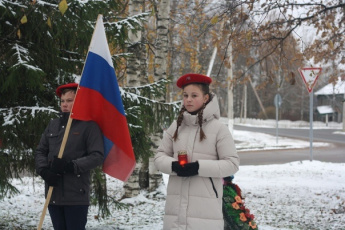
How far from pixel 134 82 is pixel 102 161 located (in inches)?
195

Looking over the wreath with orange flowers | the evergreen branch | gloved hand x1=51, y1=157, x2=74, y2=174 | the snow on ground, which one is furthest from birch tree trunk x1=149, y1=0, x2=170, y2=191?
gloved hand x1=51, y1=157, x2=74, y2=174

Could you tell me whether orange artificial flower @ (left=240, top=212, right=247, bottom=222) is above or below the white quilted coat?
below

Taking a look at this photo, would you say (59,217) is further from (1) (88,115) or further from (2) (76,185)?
(1) (88,115)

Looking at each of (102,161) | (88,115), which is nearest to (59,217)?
(102,161)

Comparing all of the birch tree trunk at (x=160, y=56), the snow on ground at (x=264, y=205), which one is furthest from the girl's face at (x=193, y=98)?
the birch tree trunk at (x=160, y=56)

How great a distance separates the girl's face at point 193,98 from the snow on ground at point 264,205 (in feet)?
10.5

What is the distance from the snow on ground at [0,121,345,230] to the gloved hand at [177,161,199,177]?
323cm

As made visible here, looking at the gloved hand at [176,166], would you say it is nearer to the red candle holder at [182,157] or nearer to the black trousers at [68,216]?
the red candle holder at [182,157]

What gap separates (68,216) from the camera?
3.28m

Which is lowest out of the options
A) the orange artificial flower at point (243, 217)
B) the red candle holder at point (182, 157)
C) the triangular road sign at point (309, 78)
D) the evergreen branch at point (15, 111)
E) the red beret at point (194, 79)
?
the orange artificial flower at point (243, 217)

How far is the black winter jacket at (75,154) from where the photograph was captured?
3.22m

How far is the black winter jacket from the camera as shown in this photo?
322 cm

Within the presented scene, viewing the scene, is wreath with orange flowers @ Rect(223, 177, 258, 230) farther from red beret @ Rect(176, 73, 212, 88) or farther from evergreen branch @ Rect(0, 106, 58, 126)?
evergreen branch @ Rect(0, 106, 58, 126)

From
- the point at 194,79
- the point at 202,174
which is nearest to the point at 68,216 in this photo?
the point at 202,174
